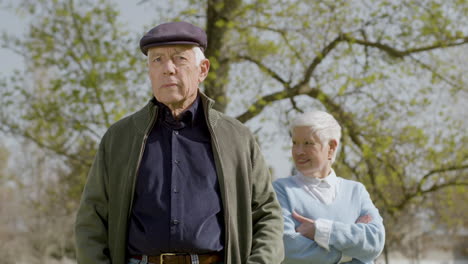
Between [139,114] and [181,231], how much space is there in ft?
2.02

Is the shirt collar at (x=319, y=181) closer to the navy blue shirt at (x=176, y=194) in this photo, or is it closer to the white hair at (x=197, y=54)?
the navy blue shirt at (x=176, y=194)

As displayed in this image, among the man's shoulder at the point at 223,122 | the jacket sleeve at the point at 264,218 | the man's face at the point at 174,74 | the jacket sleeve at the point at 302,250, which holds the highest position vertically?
the man's face at the point at 174,74

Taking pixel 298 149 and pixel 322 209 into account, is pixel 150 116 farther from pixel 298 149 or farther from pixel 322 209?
pixel 322 209

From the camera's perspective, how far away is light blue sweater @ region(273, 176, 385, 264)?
3633 millimetres

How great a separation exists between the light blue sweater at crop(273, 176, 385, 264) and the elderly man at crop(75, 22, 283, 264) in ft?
2.40

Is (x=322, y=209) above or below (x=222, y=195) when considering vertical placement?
below

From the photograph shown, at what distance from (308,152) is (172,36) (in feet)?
4.47

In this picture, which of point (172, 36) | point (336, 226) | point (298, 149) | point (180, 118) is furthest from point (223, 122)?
point (336, 226)

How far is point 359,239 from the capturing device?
366 centimetres

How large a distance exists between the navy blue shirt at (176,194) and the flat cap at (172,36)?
0.28m

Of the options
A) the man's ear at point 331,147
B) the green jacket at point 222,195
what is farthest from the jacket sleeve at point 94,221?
the man's ear at point 331,147

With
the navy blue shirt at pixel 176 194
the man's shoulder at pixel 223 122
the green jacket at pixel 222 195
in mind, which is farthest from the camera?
the man's shoulder at pixel 223 122

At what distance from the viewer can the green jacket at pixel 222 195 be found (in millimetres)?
2713

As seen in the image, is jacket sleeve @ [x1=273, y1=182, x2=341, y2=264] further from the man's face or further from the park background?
the park background
